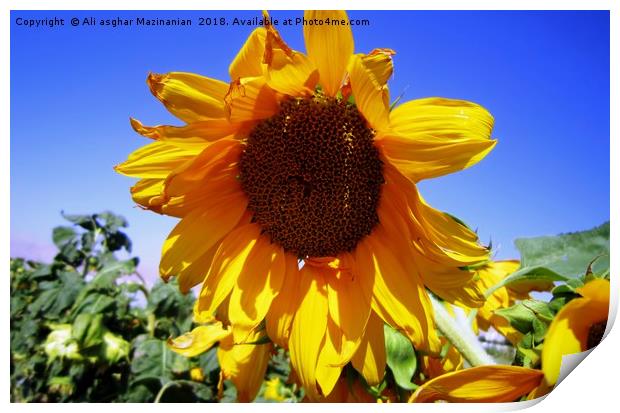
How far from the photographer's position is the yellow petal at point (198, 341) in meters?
0.61

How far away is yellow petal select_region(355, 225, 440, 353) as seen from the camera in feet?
1.65

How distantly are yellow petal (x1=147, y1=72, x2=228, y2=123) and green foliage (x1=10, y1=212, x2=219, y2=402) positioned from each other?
23.4 inches

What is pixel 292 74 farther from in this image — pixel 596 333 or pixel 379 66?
pixel 596 333

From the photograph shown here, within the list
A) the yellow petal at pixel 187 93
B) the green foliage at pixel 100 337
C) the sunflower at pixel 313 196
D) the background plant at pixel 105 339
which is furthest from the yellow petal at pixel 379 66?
the green foliage at pixel 100 337

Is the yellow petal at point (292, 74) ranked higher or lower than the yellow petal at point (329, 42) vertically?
lower

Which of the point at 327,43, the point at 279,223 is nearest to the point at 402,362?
the point at 279,223

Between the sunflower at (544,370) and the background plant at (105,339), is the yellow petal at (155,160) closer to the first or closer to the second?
the sunflower at (544,370)

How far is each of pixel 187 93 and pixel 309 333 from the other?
9.7 inches

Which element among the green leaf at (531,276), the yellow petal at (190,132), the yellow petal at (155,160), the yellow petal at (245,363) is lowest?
the yellow petal at (245,363)

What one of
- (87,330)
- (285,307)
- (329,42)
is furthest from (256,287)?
(87,330)

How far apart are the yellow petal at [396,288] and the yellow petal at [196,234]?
138mm

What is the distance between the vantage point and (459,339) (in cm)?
54

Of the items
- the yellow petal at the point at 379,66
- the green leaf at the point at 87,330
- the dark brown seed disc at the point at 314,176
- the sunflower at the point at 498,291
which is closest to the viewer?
the yellow petal at the point at 379,66

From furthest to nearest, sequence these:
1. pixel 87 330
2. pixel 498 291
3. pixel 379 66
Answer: pixel 87 330
pixel 498 291
pixel 379 66
